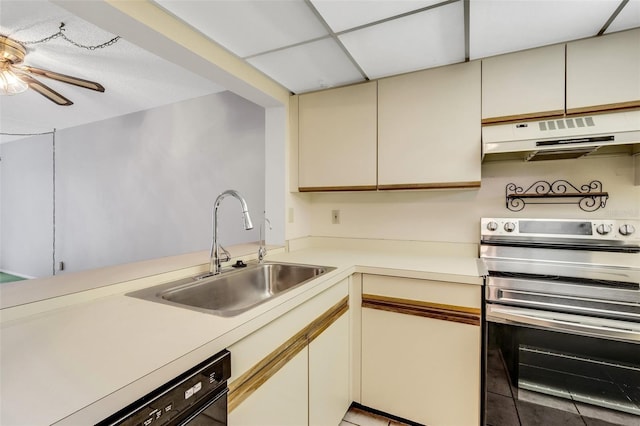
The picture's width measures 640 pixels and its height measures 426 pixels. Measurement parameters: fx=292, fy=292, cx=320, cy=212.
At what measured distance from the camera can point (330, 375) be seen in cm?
140

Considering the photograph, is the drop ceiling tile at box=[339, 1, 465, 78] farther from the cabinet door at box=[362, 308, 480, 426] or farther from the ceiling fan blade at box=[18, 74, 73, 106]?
the ceiling fan blade at box=[18, 74, 73, 106]

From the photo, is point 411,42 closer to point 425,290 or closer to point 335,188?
point 335,188

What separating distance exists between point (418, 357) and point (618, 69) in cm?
171

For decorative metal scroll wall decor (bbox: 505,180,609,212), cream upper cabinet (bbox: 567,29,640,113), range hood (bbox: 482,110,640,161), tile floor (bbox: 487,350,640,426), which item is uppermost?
cream upper cabinet (bbox: 567,29,640,113)

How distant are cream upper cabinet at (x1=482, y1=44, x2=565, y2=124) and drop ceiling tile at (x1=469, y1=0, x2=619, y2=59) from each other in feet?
0.18

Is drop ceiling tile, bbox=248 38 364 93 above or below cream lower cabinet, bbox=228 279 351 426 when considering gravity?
above

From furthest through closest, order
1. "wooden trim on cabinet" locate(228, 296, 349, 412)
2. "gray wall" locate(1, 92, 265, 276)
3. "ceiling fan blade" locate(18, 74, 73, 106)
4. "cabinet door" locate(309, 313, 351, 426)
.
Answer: "gray wall" locate(1, 92, 265, 276) → "ceiling fan blade" locate(18, 74, 73, 106) → "cabinet door" locate(309, 313, 351, 426) → "wooden trim on cabinet" locate(228, 296, 349, 412)

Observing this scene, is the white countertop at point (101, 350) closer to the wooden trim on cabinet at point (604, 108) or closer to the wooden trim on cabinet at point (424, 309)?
the wooden trim on cabinet at point (424, 309)

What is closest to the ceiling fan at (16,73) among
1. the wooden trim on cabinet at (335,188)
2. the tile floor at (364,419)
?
the wooden trim on cabinet at (335,188)

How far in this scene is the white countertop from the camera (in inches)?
19.7

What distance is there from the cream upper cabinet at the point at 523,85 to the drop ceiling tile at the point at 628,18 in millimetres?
190

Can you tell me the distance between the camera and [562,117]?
4.89 feet

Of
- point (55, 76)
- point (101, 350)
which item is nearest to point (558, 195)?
point (101, 350)

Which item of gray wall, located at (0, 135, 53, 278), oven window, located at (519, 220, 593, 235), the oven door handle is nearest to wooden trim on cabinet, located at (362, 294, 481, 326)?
the oven door handle
